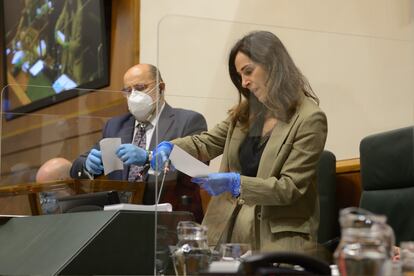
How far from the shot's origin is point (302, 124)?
220 cm

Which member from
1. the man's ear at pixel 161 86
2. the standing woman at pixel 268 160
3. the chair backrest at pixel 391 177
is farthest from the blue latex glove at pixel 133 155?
the chair backrest at pixel 391 177

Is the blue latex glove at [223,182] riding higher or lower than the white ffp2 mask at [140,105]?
lower

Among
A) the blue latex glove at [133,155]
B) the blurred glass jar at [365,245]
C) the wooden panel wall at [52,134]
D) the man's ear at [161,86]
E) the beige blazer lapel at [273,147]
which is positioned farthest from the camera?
the wooden panel wall at [52,134]

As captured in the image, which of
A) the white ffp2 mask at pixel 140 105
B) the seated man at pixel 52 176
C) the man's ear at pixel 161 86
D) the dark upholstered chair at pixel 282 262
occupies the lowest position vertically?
the seated man at pixel 52 176

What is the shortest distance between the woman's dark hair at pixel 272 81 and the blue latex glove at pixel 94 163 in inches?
30.8

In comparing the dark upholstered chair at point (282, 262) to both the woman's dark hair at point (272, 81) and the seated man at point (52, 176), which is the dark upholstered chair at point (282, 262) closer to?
the woman's dark hair at point (272, 81)

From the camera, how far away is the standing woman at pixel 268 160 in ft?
7.04

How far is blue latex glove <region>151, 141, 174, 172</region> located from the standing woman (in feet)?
0.45

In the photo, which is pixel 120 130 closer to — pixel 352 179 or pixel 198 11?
pixel 352 179

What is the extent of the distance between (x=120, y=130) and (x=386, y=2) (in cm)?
121

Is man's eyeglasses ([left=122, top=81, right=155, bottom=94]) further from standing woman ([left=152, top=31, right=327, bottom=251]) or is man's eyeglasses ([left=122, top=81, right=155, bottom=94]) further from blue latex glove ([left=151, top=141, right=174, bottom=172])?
standing woman ([left=152, top=31, right=327, bottom=251])

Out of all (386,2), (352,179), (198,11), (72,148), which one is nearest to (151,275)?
(352,179)

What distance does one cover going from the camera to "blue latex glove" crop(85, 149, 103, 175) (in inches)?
115

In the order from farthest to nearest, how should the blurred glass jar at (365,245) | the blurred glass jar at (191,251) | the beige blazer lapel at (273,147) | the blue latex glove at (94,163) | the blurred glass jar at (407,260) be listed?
the blue latex glove at (94,163) → the beige blazer lapel at (273,147) → the blurred glass jar at (191,251) → the blurred glass jar at (407,260) → the blurred glass jar at (365,245)
